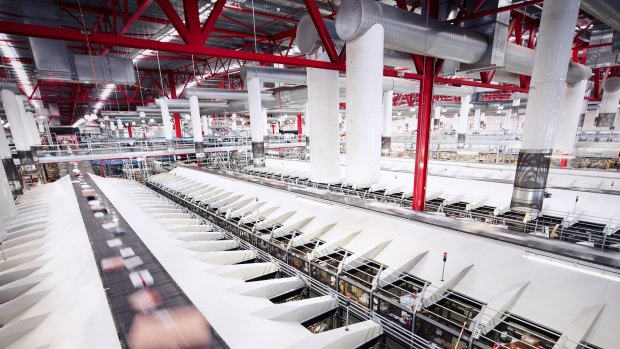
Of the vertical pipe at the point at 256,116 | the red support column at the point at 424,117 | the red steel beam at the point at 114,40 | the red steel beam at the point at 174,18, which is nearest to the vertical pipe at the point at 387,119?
the vertical pipe at the point at 256,116

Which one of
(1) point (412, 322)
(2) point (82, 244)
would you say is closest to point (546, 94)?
(1) point (412, 322)

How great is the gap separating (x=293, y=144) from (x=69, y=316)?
71.5 feet

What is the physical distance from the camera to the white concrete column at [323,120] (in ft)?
18.9

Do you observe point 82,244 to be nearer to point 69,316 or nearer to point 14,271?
point 14,271

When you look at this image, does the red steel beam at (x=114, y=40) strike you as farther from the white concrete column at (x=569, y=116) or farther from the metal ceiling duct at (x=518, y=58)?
the white concrete column at (x=569, y=116)

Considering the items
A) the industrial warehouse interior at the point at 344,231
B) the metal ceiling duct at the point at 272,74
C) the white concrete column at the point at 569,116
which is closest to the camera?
the industrial warehouse interior at the point at 344,231

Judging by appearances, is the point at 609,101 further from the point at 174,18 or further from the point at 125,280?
the point at 125,280

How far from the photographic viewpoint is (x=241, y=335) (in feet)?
9.62

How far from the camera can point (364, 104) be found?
184 inches

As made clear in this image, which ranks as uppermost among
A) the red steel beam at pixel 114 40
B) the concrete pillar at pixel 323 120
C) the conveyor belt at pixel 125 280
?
the red steel beam at pixel 114 40

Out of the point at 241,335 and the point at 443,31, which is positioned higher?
the point at 443,31

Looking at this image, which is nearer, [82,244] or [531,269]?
[531,269]

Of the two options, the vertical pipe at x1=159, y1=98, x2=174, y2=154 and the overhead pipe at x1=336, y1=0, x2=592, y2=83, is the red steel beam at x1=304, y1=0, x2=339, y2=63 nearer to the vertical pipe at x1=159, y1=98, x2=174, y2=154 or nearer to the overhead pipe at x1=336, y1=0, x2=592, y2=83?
the overhead pipe at x1=336, y1=0, x2=592, y2=83

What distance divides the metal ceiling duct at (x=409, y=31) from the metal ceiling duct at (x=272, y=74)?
20.7ft
